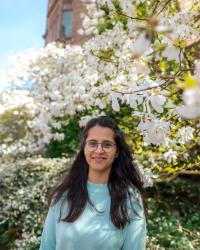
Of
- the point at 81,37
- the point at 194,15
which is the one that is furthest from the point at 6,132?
the point at 194,15

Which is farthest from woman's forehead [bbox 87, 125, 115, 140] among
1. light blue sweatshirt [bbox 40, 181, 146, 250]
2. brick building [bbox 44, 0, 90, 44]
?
brick building [bbox 44, 0, 90, 44]

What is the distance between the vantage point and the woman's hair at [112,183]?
2508 mm

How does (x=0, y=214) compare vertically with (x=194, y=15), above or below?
below

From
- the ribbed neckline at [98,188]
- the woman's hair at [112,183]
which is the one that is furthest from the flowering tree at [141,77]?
the ribbed neckline at [98,188]

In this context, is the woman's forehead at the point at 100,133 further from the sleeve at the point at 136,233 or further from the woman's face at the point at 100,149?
the sleeve at the point at 136,233

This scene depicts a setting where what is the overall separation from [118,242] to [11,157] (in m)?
9.95

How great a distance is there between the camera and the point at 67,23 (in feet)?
68.6

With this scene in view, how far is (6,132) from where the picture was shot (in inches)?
566

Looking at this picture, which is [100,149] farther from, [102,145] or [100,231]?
[100,231]

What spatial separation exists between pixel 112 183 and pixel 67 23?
749 inches

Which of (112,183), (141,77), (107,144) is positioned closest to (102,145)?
(107,144)

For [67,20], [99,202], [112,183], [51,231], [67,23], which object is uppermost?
[67,20]

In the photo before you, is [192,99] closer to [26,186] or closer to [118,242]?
[118,242]

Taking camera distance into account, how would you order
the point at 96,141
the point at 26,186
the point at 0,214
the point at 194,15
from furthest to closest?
the point at 26,186 < the point at 0,214 < the point at 194,15 < the point at 96,141
